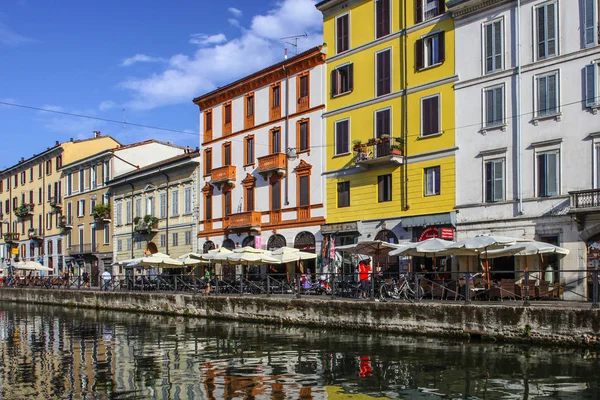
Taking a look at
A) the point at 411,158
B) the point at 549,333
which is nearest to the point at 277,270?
the point at 411,158

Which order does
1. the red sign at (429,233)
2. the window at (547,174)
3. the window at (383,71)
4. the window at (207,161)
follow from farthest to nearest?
1. the window at (207,161)
2. the window at (383,71)
3. the red sign at (429,233)
4. the window at (547,174)

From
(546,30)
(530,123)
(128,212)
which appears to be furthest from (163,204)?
(546,30)

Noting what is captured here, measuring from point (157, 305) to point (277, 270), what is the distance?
343 inches

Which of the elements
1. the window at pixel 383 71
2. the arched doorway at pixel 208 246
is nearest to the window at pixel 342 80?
the window at pixel 383 71

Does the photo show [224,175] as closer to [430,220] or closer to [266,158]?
[266,158]

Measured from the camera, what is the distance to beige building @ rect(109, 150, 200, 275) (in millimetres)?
47250

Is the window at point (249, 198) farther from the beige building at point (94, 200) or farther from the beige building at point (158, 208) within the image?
the beige building at point (94, 200)

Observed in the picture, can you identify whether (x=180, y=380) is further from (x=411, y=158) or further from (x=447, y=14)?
(x=447, y=14)

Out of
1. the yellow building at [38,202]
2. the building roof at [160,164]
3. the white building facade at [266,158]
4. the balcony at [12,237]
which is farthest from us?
the balcony at [12,237]

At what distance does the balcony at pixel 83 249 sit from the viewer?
59.6 m

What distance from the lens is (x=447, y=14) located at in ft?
101

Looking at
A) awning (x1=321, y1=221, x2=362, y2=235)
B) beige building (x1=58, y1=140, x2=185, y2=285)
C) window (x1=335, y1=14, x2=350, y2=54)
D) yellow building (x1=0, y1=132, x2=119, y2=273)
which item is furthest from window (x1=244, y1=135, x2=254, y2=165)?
yellow building (x1=0, y1=132, x2=119, y2=273)

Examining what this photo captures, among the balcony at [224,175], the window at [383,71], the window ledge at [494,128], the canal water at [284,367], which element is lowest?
the canal water at [284,367]

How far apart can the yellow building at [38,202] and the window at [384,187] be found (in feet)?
130
